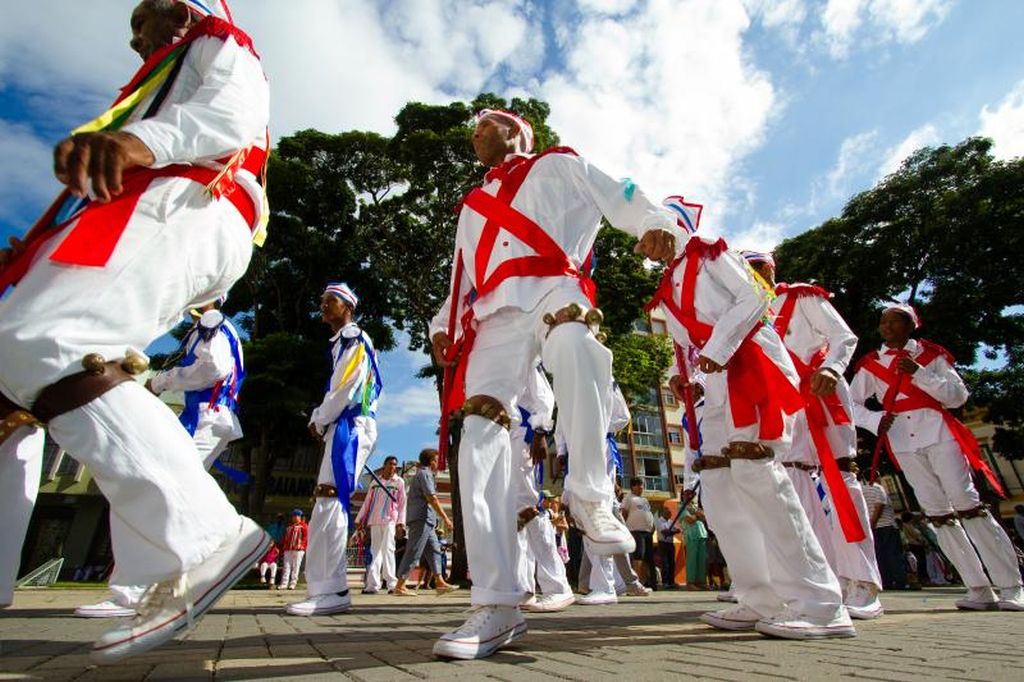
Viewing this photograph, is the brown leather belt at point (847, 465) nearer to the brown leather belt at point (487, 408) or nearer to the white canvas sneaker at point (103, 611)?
the brown leather belt at point (487, 408)

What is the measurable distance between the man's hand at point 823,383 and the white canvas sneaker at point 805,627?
1422 millimetres

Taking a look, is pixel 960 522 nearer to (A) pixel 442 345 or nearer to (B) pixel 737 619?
(B) pixel 737 619

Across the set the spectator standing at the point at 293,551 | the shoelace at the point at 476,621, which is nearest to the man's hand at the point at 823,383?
the shoelace at the point at 476,621

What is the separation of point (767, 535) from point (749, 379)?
2.73 ft

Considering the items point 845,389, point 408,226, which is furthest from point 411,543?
point 408,226

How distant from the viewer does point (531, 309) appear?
264 cm

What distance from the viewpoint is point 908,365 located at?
5.36 m

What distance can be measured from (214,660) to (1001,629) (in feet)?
11.7

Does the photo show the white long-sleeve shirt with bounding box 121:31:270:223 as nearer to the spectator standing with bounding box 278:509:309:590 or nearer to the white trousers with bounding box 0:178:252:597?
the white trousers with bounding box 0:178:252:597

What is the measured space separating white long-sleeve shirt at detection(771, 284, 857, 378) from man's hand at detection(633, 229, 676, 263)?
83.6 inches

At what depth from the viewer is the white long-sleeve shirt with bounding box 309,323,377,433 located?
504 cm

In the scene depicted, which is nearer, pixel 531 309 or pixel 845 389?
pixel 531 309

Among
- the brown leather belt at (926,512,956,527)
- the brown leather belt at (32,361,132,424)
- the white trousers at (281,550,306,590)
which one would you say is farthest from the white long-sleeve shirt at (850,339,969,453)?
the white trousers at (281,550,306,590)

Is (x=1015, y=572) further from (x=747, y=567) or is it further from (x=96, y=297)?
(x=96, y=297)
